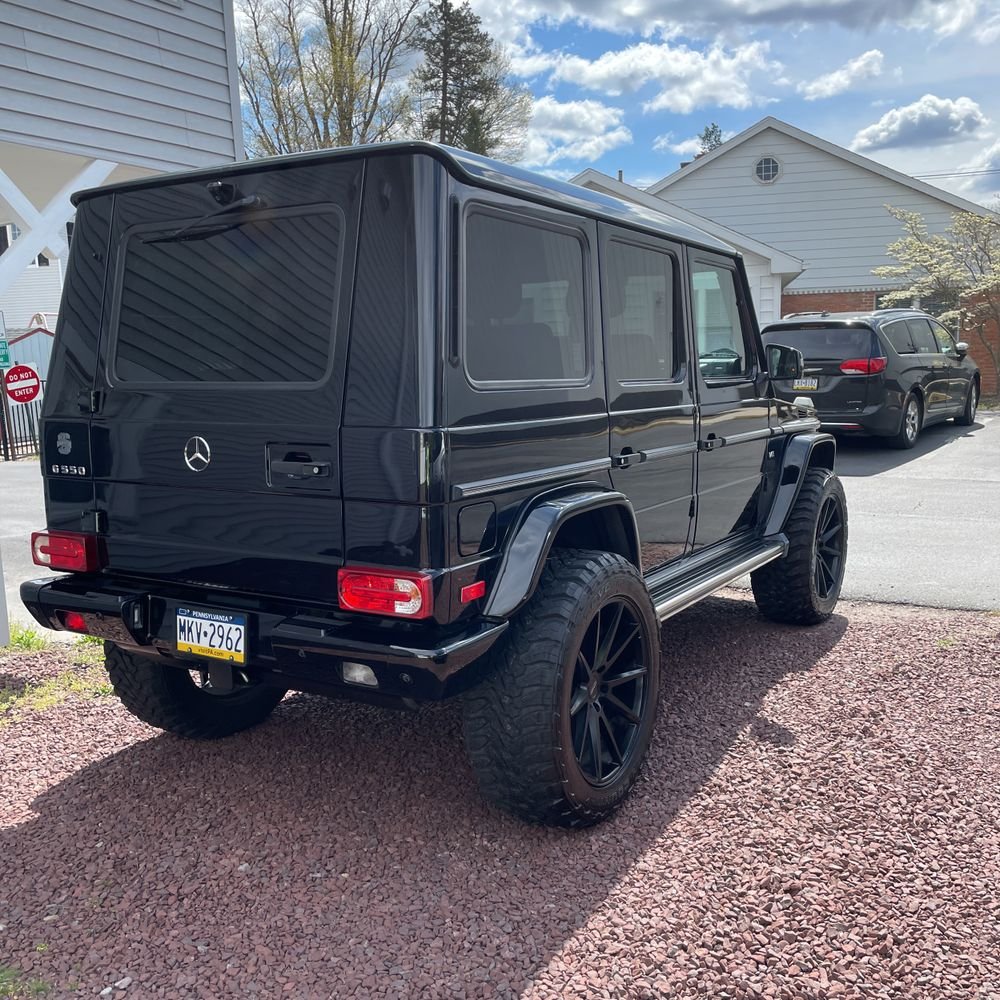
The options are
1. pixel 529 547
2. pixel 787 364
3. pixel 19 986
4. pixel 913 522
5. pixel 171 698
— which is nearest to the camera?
pixel 19 986

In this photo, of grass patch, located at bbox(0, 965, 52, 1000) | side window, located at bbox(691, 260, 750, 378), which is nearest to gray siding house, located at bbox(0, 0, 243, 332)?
side window, located at bbox(691, 260, 750, 378)

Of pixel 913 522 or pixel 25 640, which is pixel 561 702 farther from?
pixel 913 522

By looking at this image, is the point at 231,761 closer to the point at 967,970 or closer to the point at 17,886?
the point at 17,886

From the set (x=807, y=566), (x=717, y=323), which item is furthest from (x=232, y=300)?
(x=807, y=566)

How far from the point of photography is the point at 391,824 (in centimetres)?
322

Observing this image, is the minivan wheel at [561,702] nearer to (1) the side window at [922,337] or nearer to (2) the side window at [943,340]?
(1) the side window at [922,337]

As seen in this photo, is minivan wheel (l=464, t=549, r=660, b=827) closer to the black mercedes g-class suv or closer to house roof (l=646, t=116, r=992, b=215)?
the black mercedes g-class suv

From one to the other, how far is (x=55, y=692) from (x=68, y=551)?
157 cm

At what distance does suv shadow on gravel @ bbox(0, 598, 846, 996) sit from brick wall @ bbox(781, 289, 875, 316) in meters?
19.5

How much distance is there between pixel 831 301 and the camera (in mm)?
21859

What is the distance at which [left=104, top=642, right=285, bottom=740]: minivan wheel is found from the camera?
12.1ft

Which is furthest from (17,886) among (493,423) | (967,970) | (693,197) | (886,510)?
(693,197)

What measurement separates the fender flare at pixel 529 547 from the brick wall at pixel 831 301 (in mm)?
20351

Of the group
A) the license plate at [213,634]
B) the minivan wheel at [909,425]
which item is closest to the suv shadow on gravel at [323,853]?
the license plate at [213,634]
